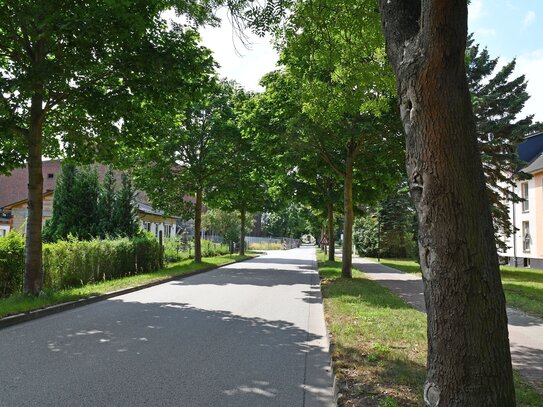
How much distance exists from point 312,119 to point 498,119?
542 inches

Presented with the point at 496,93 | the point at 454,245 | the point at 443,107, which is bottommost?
the point at 454,245

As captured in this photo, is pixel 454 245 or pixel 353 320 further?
pixel 353 320

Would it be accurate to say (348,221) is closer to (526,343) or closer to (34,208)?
(526,343)

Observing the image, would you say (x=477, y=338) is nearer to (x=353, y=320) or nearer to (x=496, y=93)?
(x=353, y=320)

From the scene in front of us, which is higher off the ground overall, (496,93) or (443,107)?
(496,93)

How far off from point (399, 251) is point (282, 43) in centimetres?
3862

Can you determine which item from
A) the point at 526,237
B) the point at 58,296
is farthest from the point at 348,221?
the point at 526,237

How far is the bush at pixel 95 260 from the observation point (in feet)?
43.9

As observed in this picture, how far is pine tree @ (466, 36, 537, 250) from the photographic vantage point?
77.4 feet

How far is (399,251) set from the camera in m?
45.3

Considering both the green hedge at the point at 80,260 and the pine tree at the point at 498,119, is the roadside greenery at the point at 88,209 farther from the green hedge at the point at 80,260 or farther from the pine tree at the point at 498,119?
the pine tree at the point at 498,119

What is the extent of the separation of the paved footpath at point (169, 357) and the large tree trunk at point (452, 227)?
6.86ft

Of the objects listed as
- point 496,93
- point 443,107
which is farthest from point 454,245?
point 496,93

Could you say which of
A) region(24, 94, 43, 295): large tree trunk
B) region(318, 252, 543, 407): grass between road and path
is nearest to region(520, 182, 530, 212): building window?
region(318, 252, 543, 407): grass between road and path
